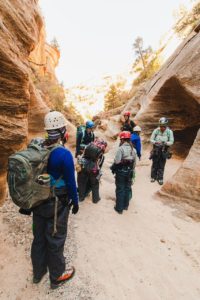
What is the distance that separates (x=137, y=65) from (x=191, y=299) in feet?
118

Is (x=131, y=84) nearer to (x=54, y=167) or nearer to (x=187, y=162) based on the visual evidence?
(x=187, y=162)

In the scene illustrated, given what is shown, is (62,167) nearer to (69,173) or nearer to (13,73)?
(69,173)

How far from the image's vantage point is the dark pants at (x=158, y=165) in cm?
765

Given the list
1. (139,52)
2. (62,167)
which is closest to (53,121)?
(62,167)

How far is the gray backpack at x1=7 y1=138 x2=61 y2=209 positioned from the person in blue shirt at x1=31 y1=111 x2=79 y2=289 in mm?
145

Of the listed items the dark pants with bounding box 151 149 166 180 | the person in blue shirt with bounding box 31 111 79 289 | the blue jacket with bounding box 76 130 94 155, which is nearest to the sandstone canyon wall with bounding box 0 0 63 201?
the person in blue shirt with bounding box 31 111 79 289

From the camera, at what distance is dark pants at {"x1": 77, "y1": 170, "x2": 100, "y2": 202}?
5508mm

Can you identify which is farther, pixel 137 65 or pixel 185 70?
pixel 137 65

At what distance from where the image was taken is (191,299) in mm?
3018

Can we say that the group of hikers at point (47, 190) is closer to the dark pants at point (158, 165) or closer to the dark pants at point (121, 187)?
the dark pants at point (121, 187)

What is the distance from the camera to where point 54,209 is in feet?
9.14

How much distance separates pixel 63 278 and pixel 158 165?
229 inches

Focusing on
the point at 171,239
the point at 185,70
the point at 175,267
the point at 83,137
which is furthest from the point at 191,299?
the point at 185,70

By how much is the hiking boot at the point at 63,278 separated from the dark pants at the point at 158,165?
549 centimetres
